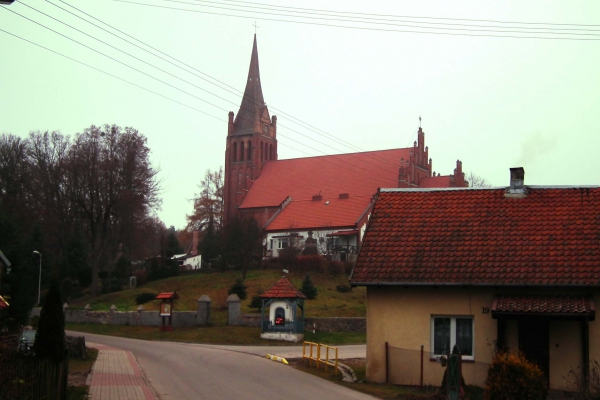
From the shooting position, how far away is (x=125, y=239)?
193ft

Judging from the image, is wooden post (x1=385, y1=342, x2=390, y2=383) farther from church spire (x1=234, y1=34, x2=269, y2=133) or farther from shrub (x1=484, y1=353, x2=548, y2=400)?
church spire (x1=234, y1=34, x2=269, y2=133)

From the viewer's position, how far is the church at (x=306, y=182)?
2699 inches

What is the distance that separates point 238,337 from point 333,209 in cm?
4003

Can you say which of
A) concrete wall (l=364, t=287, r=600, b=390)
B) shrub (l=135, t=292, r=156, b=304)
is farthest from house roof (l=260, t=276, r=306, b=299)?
shrub (l=135, t=292, r=156, b=304)

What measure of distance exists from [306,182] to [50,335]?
64.5 meters

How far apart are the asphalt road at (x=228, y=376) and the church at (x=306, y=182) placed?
33172mm

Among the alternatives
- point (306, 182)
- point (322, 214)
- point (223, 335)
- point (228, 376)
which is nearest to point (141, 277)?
point (322, 214)

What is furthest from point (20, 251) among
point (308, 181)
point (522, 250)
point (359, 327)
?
point (308, 181)

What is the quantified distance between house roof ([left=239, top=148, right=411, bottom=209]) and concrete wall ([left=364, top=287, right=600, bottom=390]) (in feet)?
175

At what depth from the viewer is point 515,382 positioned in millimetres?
13359

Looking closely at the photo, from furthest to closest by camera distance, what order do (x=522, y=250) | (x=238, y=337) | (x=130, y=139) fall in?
(x=130, y=139), (x=238, y=337), (x=522, y=250)

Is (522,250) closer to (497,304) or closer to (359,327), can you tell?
(497,304)

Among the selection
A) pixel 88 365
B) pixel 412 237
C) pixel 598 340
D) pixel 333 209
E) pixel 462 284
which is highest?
pixel 333 209

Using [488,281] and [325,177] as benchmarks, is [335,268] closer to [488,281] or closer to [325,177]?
[325,177]
